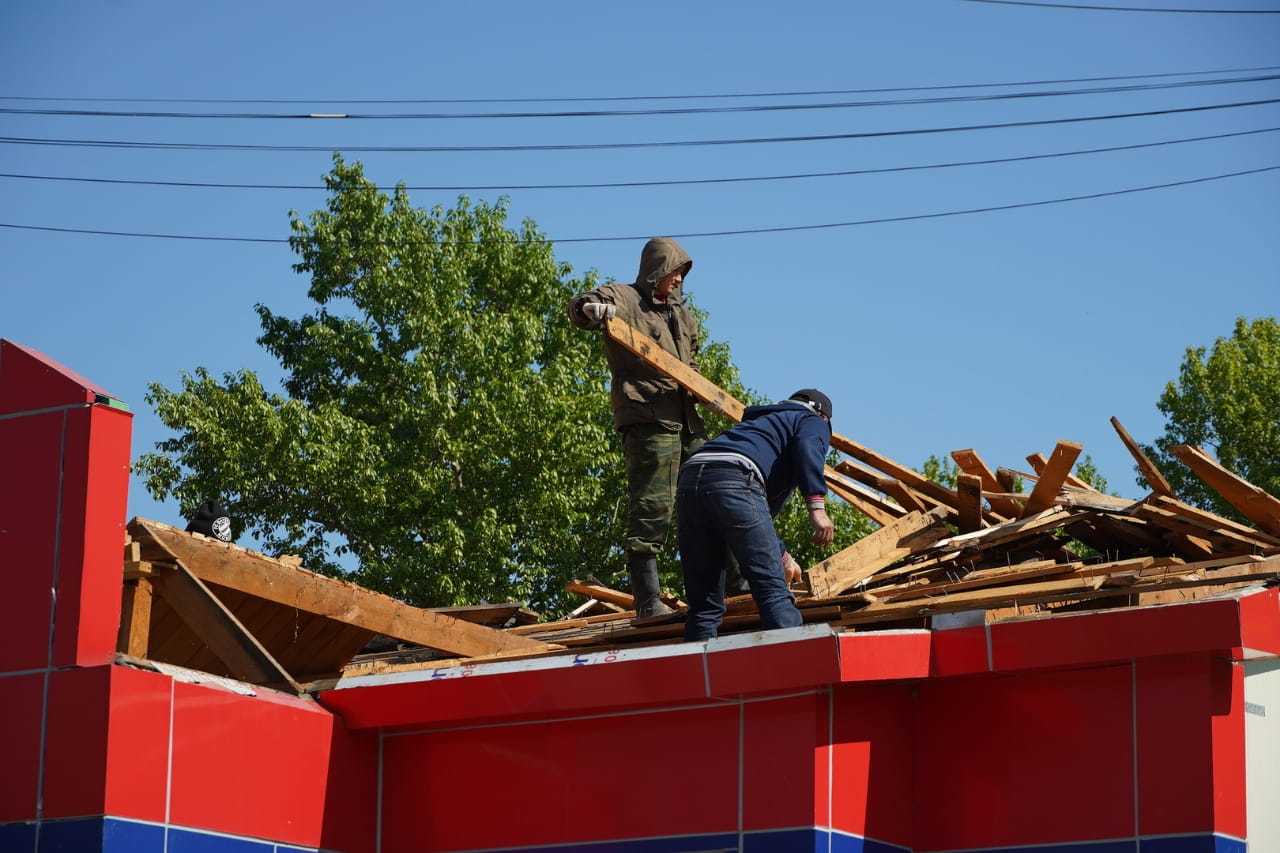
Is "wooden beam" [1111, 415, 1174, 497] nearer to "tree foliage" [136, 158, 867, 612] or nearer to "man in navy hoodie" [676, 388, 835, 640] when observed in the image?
"man in navy hoodie" [676, 388, 835, 640]

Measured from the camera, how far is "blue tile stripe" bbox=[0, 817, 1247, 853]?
24.4 feet

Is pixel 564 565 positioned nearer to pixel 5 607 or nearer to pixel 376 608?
pixel 376 608

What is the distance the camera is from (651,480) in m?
10.5

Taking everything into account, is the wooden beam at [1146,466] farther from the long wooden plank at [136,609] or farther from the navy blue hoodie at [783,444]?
the long wooden plank at [136,609]

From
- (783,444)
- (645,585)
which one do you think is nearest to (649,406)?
(645,585)

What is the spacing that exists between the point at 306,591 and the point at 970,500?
13.9 ft

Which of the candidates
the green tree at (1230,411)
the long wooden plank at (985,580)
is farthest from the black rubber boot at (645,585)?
the green tree at (1230,411)

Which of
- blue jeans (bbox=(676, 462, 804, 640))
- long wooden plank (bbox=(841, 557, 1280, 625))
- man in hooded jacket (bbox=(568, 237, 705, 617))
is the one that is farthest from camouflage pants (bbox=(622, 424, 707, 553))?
long wooden plank (bbox=(841, 557, 1280, 625))

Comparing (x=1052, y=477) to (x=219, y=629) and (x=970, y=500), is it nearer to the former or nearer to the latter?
(x=970, y=500)

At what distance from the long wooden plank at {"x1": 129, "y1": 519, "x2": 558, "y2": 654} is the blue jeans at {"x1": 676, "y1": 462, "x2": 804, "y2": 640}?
137cm

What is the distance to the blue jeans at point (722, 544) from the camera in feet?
28.4

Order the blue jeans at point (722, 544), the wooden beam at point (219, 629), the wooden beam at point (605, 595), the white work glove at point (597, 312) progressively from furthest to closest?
1. the wooden beam at point (605, 595)
2. the white work glove at point (597, 312)
3. the wooden beam at point (219, 629)
4. the blue jeans at point (722, 544)

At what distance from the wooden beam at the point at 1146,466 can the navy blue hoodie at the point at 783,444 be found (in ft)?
8.53

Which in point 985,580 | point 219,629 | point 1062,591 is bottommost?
point 219,629
